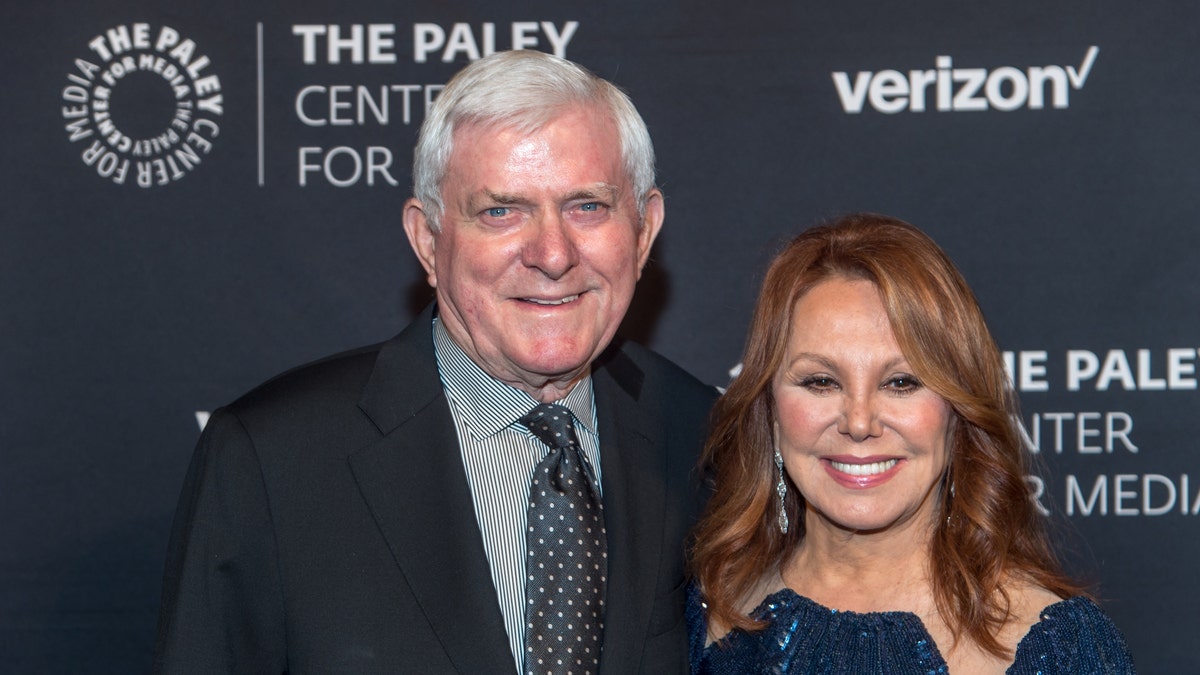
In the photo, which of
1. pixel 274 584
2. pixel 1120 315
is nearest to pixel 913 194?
pixel 1120 315

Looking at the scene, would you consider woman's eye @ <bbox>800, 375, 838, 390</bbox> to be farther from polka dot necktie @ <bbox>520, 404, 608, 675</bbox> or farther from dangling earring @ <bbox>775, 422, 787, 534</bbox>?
polka dot necktie @ <bbox>520, 404, 608, 675</bbox>

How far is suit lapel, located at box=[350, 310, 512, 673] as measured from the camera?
1.90 meters

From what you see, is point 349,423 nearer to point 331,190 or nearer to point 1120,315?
point 331,190

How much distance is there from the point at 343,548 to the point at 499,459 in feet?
0.95

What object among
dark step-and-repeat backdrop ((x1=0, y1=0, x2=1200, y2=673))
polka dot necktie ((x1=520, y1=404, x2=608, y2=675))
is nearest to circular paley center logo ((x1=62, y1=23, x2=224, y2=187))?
dark step-and-repeat backdrop ((x1=0, y1=0, x2=1200, y2=673))

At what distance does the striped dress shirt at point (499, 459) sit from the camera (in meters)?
1.96

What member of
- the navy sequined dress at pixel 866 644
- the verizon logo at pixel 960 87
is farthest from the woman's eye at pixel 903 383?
the verizon logo at pixel 960 87

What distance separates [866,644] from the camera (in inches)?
82.2

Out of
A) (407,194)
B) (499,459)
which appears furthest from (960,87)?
(499,459)

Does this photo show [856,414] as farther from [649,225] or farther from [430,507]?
[430,507]

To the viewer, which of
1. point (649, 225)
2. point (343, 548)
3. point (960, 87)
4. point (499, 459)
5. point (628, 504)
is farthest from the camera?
point (960, 87)

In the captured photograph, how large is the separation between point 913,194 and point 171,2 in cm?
181

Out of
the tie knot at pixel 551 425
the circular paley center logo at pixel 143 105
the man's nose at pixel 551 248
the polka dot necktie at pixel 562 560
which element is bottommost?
the polka dot necktie at pixel 562 560

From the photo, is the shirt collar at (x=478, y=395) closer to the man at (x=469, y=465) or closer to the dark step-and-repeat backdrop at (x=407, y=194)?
the man at (x=469, y=465)
